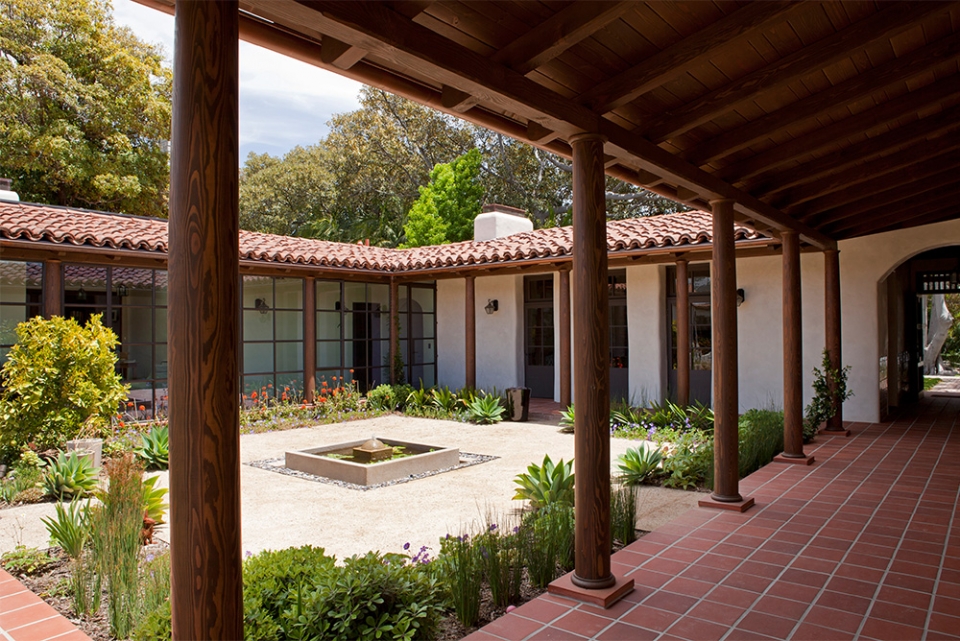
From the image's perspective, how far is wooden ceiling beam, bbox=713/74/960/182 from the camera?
14.5ft

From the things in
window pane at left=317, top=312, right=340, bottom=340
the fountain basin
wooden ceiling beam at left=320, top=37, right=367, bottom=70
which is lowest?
the fountain basin

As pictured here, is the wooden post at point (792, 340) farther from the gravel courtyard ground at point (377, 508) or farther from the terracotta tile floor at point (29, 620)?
the terracotta tile floor at point (29, 620)

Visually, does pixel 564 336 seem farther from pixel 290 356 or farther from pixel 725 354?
pixel 290 356

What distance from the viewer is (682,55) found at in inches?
132

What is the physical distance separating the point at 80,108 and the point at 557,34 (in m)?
20.2

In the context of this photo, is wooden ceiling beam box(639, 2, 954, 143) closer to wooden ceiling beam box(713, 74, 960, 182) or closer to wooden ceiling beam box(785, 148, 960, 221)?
wooden ceiling beam box(713, 74, 960, 182)

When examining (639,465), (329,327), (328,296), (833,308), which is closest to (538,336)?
(329,327)

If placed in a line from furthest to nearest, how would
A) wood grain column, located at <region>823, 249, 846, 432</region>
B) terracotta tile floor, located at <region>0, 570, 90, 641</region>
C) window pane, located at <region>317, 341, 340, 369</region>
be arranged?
window pane, located at <region>317, 341, 340, 369</region>, wood grain column, located at <region>823, 249, 846, 432</region>, terracotta tile floor, located at <region>0, 570, 90, 641</region>

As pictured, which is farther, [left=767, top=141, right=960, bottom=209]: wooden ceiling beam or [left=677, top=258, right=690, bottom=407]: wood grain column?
[left=677, top=258, right=690, bottom=407]: wood grain column

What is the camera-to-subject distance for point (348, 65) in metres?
2.73

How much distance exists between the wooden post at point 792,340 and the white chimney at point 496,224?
9.25 metres

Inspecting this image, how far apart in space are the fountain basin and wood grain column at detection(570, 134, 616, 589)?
3.91m

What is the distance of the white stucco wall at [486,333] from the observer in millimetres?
14266

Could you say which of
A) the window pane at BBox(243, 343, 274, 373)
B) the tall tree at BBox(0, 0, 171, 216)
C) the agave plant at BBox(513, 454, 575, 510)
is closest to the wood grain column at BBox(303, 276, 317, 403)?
the window pane at BBox(243, 343, 274, 373)
